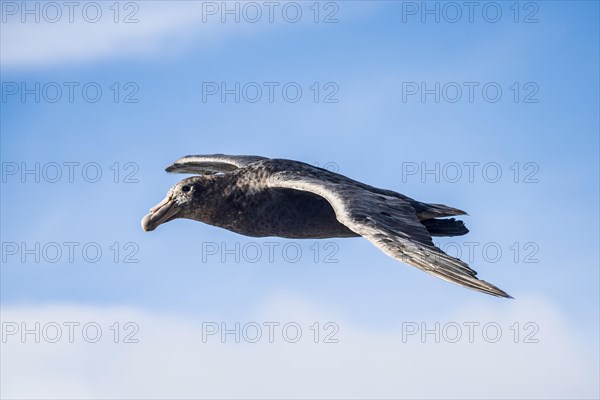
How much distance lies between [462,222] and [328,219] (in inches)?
86.6

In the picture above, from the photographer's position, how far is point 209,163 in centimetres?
1809

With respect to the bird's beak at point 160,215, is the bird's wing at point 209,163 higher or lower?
higher

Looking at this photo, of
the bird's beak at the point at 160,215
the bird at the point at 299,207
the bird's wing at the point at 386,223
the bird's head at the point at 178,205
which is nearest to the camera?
the bird's wing at the point at 386,223

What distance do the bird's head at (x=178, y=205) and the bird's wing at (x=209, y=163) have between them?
161cm

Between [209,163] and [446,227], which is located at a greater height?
[209,163]

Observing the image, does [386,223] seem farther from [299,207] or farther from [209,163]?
[209,163]

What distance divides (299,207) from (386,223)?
1832mm

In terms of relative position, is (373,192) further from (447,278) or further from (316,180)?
(447,278)

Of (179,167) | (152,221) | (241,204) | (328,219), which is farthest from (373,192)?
(179,167)

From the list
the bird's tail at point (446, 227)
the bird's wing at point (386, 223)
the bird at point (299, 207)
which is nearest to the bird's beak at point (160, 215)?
the bird at point (299, 207)

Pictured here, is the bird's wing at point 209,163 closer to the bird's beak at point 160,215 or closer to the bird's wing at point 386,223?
the bird's beak at point 160,215

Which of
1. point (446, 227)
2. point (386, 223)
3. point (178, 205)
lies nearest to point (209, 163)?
point (178, 205)

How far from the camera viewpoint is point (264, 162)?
50.5 ft

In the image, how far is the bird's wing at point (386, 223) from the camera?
38.5 ft
